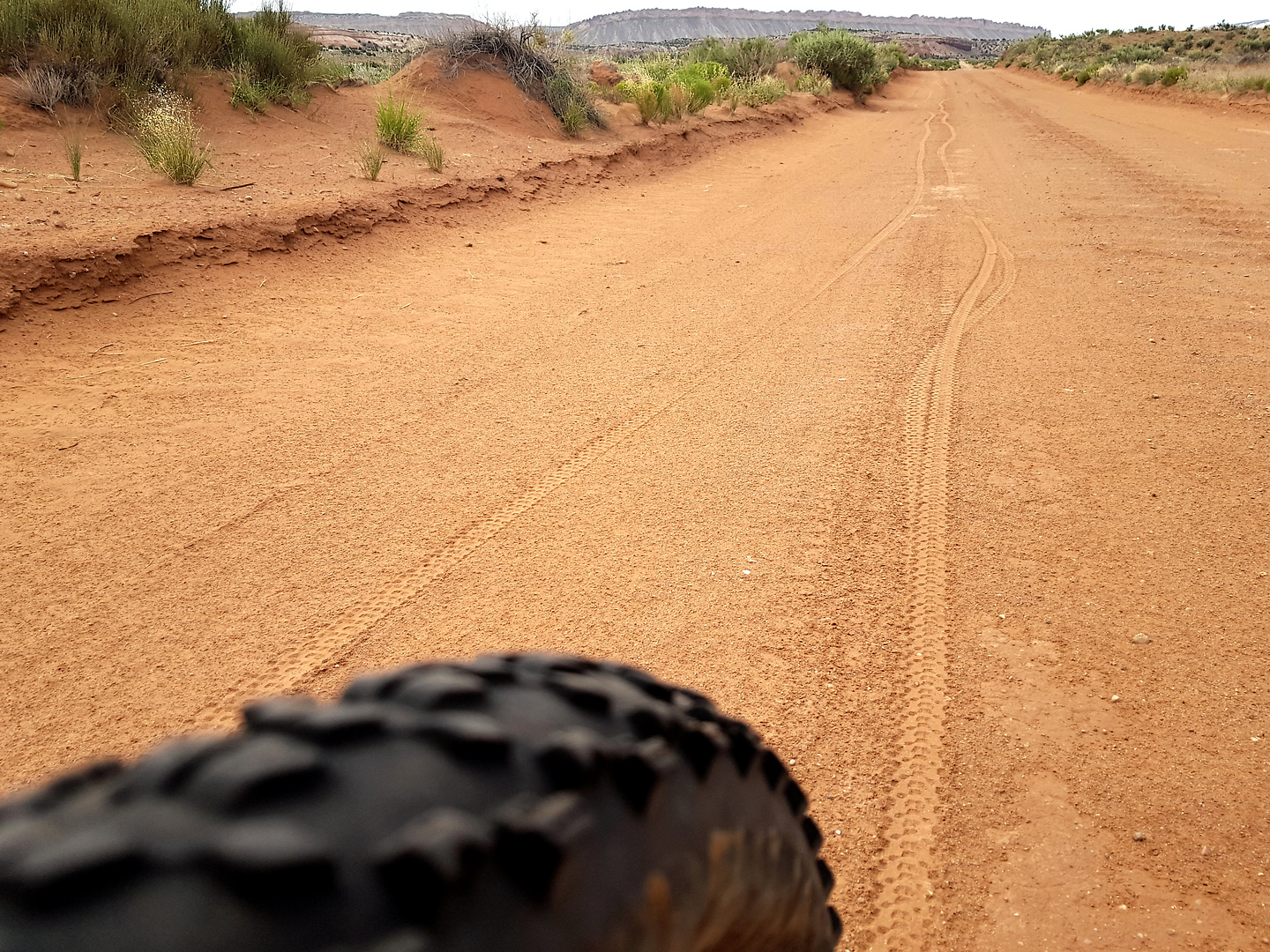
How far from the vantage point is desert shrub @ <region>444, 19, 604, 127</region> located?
56.5 feet

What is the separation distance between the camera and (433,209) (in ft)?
33.9

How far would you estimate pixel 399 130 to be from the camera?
12711 millimetres

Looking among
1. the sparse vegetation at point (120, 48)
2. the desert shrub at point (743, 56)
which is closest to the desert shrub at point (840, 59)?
the desert shrub at point (743, 56)

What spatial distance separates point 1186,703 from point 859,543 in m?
1.37

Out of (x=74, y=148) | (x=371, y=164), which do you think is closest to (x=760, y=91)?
(x=371, y=164)

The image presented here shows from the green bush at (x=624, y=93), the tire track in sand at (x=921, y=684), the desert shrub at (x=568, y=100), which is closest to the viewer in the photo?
the tire track in sand at (x=921, y=684)

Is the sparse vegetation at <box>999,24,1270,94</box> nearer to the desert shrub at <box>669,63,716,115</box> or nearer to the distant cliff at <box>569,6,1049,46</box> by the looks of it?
the desert shrub at <box>669,63,716,115</box>

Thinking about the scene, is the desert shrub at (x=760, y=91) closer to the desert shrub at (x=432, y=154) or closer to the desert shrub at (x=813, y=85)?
the desert shrub at (x=813, y=85)

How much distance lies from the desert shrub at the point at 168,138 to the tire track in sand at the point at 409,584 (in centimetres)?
707

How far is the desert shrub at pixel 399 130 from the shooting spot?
12.7 m

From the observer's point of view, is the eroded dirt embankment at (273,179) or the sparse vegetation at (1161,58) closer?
the eroded dirt embankment at (273,179)

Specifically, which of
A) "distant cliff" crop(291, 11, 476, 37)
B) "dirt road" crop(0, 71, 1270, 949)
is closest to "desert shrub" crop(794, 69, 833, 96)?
"dirt road" crop(0, 71, 1270, 949)

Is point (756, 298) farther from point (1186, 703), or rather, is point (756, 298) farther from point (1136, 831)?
point (1136, 831)

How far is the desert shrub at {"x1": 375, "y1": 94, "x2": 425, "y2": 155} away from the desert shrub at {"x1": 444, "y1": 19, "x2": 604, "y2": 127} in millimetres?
4847
